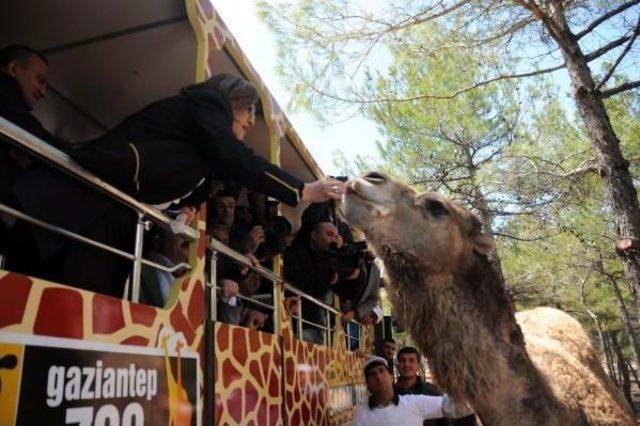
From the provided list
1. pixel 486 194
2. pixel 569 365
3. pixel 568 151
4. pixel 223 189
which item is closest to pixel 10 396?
pixel 223 189

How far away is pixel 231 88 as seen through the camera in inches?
119

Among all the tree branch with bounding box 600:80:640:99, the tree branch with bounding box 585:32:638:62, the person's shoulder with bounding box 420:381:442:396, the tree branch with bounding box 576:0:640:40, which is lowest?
the person's shoulder with bounding box 420:381:442:396

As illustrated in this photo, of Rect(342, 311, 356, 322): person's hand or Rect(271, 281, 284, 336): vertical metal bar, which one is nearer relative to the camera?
Rect(271, 281, 284, 336): vertical metal bar

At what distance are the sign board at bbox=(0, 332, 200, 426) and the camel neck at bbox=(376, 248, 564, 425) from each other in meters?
1.41

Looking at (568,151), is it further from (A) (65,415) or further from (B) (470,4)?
(A) (65,415)

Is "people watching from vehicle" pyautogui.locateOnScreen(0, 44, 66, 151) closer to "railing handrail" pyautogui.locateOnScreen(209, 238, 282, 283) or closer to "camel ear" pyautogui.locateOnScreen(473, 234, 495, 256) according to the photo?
"railing handrail" pyautogui.locateOnScreen(209, 238, 282, 283)

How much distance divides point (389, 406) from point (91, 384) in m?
3.36

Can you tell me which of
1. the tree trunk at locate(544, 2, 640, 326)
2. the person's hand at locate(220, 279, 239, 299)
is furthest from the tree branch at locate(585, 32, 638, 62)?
the person's hand at locate(220, 279, 239, 299)

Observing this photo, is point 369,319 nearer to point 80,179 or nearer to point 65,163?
point 80,179

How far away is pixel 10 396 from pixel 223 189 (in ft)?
8.32

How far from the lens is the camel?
3266mm

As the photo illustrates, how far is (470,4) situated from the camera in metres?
7.95

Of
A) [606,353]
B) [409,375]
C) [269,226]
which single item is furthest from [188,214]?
[606,353]

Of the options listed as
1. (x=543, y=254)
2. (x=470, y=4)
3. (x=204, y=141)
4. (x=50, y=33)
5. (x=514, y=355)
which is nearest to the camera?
(x=204, y=141)
